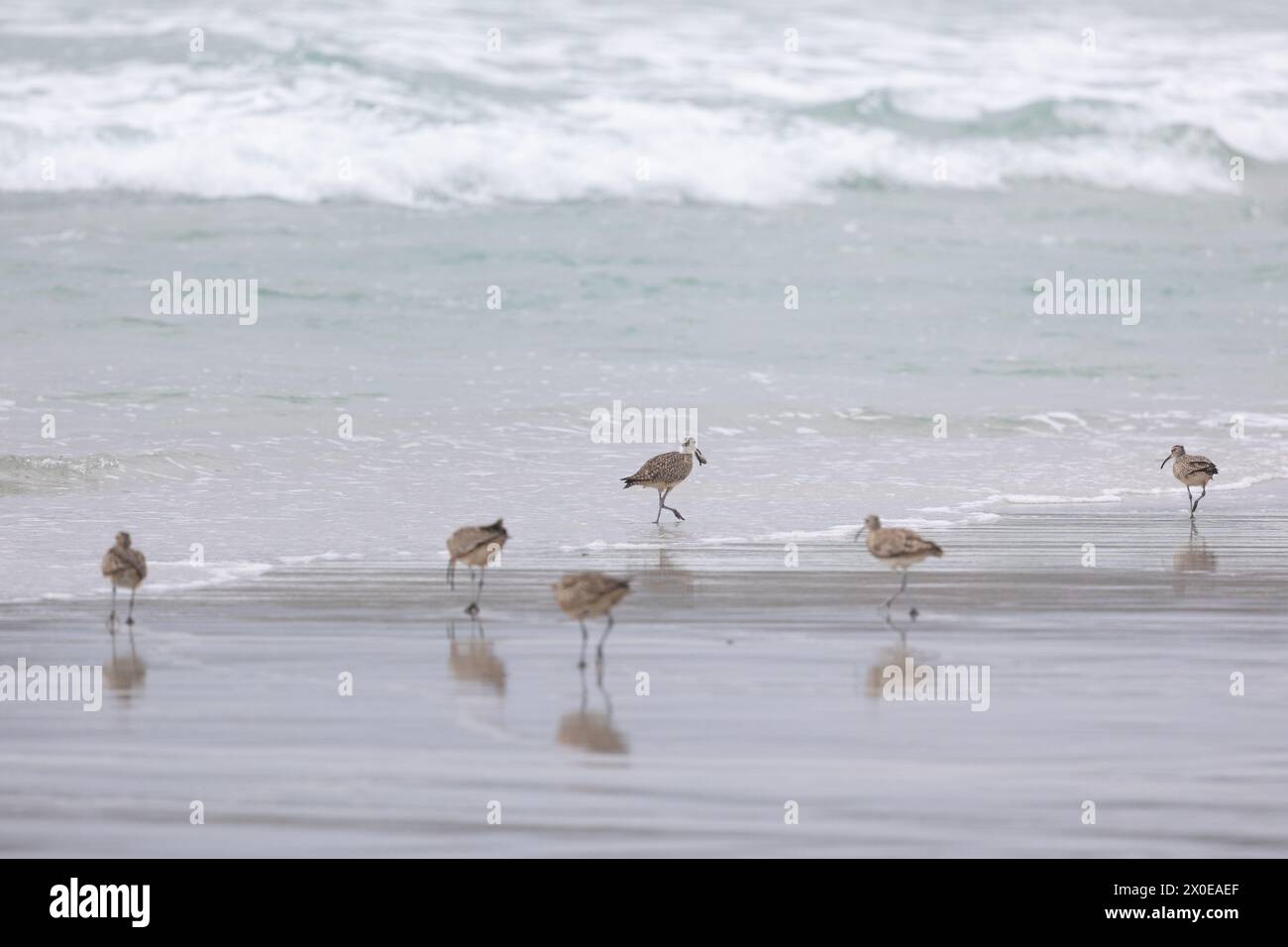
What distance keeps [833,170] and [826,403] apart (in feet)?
56.5

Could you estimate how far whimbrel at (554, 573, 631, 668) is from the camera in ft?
26.0

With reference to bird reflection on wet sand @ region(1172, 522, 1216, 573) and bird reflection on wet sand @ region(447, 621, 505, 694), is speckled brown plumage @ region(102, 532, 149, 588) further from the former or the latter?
bird reflection on wet sand @ region(1172, 522, 1216, 573)

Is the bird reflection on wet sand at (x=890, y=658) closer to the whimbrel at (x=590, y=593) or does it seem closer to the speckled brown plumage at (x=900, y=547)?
the speckled brown plumage at (x=900, y=547)

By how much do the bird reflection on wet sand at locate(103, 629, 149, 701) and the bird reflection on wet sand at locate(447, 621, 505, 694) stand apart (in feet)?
4.06

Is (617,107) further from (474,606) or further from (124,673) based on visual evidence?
(124,673)

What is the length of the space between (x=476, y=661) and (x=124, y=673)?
55.4 inches

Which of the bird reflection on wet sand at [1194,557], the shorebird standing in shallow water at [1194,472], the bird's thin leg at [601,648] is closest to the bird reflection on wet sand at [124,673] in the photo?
the bird's thin leg at [601,648]

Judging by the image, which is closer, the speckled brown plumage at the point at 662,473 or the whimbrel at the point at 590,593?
the whimbrel at the point at 590,593

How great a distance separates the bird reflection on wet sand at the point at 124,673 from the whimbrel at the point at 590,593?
171cm

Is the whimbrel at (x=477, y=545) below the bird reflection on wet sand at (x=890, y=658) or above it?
above

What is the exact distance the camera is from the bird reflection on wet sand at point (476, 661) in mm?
7652

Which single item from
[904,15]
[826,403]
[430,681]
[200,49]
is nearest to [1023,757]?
[430,681]

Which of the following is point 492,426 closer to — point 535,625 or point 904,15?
point 535,625

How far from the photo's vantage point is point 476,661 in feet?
26.3
